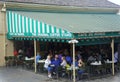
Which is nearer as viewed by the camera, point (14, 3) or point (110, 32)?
point (110, 32)

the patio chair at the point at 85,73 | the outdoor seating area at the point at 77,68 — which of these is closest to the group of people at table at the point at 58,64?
the outdoor seating area at the point at 77,68

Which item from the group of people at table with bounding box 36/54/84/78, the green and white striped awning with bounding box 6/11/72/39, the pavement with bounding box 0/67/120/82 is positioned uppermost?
the green and white striped awning with bounding box 6/11/72/39

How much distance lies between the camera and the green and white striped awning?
→ 17.8m

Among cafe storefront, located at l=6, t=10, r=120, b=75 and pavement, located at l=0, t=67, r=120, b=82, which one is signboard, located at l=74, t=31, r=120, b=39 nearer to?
cafe storefront, located at l=6, t=10, r=120, b=75

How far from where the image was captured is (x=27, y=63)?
21469 millimetres

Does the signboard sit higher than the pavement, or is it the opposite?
the signboard

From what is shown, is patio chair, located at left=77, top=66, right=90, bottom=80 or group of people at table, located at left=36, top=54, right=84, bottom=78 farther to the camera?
group of people at table, located at left=36, top=54, right=84, bottom=78

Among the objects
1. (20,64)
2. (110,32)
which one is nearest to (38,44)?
(20,64)

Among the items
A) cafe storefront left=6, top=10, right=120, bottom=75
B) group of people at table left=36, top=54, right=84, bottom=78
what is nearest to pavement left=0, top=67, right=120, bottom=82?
group of people at table left=36, top=54, right=84, bottom=78

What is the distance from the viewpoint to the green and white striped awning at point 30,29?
1777cm

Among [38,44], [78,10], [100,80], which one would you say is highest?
[78,10]

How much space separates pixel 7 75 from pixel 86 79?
213 inches

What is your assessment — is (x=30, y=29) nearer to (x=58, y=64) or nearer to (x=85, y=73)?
(x=58, y=64)

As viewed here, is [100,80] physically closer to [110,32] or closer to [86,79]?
[86,79]
